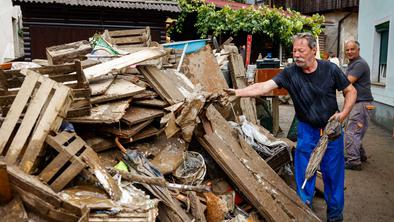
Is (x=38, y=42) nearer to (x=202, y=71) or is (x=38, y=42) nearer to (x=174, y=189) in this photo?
(x=202, y=71)

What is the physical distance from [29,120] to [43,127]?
20cm

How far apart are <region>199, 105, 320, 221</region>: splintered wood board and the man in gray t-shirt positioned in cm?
241

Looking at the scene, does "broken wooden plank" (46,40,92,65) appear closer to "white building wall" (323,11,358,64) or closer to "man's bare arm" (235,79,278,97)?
"man's bare arm" (235,79,278,97)

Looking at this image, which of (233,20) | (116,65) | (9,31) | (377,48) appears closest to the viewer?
(116,65)

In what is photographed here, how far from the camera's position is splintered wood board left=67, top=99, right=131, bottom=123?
3.90 metres

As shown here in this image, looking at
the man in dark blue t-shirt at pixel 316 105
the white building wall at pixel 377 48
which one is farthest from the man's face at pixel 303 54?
the white building wall at pixel 377 48

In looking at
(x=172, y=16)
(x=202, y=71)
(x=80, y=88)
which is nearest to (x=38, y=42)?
(x=172, y=16)

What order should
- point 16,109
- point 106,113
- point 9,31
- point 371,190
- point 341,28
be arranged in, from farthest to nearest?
1. point 341,28
2. point 9,31
3. point 371,190
4. point 106,113
5. point 16,109

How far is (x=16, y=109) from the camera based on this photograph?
12.0 feet

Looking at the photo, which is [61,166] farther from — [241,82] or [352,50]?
[352,50]

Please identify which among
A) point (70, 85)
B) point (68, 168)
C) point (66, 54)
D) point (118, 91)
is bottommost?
point (68, 168)

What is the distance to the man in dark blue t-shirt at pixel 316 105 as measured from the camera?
4.03 meters

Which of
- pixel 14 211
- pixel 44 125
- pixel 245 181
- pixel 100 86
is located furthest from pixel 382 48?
pixel 14 211

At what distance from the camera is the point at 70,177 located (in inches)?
125
